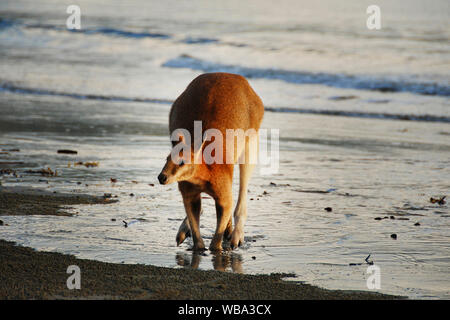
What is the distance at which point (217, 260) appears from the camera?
21.1ft

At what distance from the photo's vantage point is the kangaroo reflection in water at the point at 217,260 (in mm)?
6164

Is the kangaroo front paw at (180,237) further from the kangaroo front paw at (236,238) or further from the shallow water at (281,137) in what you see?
the kangaroo front paw at (236,238)

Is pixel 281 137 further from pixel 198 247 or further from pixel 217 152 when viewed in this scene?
Answer: pixel 217 152

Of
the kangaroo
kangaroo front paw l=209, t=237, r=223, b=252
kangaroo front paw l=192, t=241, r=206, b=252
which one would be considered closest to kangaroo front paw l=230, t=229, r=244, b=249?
the kangaroo

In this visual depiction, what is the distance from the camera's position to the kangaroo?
20.0ft

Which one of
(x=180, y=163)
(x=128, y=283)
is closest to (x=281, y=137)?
(x=180, y=163)

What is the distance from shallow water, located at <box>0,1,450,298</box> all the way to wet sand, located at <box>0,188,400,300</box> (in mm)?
311

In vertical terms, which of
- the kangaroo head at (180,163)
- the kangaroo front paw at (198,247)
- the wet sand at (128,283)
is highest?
the kangaroo head at (180,163)

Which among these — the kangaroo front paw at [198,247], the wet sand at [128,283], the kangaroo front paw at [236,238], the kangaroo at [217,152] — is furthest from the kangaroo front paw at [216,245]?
the wet sand at [128,283]

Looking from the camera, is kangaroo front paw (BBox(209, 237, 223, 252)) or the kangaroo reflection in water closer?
the kangaroo reflection in water

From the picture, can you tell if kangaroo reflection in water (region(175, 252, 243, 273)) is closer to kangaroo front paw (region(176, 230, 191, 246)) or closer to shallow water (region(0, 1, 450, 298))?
shallow water (region(0, 1, 450, 298))

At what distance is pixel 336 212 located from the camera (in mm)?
8242

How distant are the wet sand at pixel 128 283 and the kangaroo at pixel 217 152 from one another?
802mm
